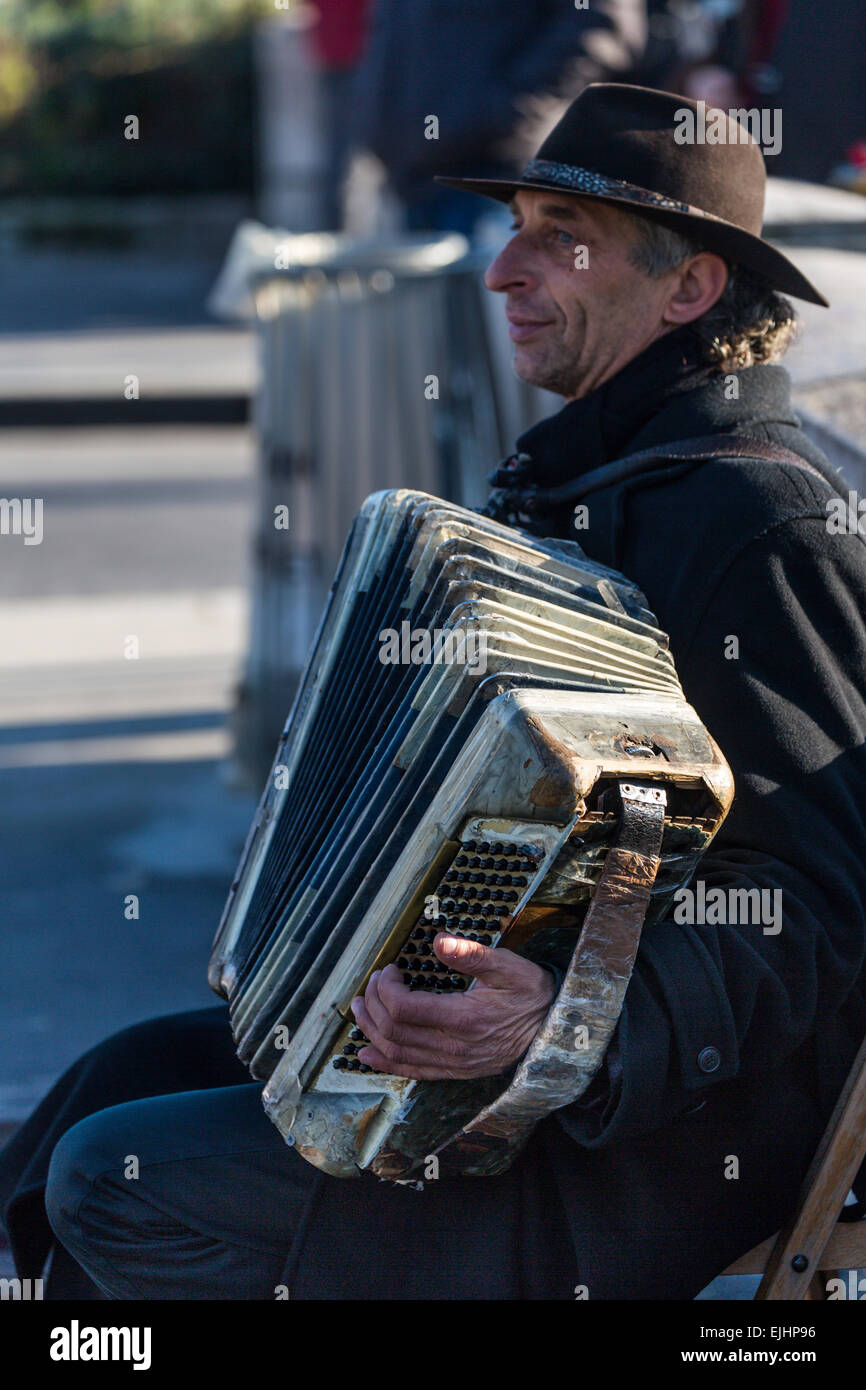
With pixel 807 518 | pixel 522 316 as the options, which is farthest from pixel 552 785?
pixel 522 316

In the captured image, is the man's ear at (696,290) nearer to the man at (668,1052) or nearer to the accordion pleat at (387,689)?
the man at (668,1052)

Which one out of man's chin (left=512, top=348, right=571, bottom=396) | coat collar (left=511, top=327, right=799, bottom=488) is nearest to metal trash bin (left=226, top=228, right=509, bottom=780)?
man's chin (left=512, top=348, right=571, bottom=396)

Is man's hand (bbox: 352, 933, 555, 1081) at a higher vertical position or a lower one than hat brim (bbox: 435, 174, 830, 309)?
lower

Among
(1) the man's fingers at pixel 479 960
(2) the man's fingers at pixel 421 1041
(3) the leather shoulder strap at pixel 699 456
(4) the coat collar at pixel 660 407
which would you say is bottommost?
(2) the man's fingers at pixel 421 1041

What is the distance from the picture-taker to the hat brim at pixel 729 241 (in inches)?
88.6

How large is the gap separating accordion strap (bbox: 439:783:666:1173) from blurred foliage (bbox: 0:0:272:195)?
1545 cm

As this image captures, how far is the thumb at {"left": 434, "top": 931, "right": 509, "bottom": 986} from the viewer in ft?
5.67

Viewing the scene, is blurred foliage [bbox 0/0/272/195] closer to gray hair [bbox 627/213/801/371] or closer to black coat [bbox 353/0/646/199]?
black coat [bbox 353/0/646/199]

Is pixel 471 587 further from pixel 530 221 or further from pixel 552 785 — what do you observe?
pixel 530 221

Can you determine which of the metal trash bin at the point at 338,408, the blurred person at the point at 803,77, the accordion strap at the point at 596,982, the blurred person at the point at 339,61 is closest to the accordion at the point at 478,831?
the accordion strap at the point at 596,982

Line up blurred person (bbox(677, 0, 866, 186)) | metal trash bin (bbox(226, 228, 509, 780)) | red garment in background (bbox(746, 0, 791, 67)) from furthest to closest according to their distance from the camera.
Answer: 1. red garment in background (bbox(746, 0, 791, 67))
2. blurred person (bbox(677, 0, 866, 186))
3. metal trash bin (bbox(226, 228, 509, 780))

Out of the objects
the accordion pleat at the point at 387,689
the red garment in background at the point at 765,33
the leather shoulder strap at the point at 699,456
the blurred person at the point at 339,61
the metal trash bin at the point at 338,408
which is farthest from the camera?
the blurred person at the point at 339,61

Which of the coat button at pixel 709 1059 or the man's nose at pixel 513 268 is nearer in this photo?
the coat button at pixel 709 1059
